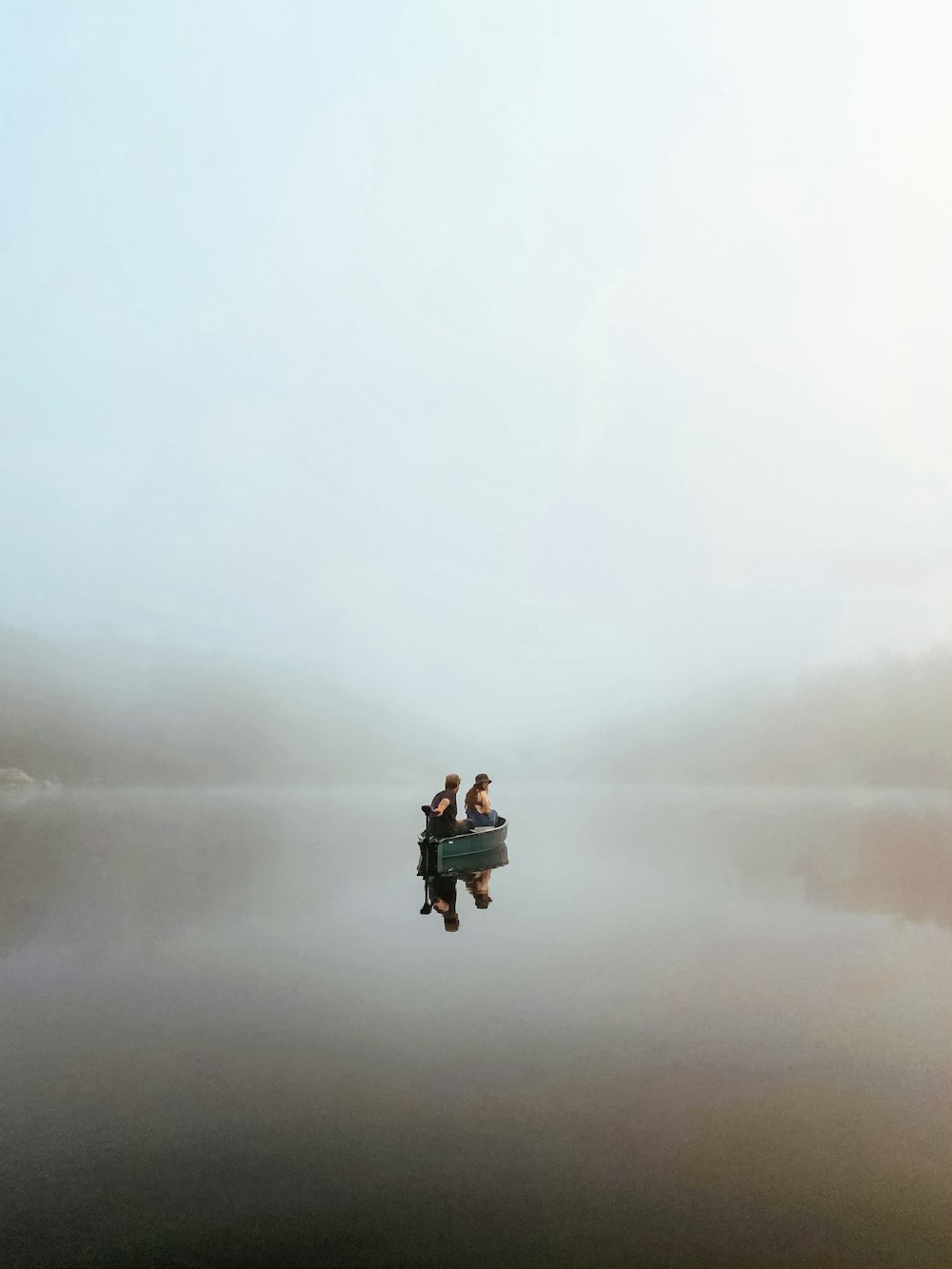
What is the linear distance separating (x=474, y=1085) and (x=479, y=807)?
24249mm

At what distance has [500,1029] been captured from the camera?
12.8m

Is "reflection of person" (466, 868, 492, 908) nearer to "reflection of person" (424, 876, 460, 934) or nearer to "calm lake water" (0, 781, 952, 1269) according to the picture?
"reflection of person" (424, 876, 460, 934)

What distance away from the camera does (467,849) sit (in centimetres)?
3253

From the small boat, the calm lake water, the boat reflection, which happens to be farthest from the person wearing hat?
the calm lake water

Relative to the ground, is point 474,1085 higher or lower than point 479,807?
lower

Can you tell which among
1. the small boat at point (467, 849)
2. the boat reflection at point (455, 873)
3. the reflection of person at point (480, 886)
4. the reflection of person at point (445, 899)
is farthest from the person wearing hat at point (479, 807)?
the reflection of person at point (445, 899)

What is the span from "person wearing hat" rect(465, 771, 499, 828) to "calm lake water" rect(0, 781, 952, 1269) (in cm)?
885

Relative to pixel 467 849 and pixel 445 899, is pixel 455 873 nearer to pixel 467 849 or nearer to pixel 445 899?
pixel 467 849

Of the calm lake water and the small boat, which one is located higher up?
the small boat

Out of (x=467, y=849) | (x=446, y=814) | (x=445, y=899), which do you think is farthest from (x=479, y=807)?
(x=445, y=899)

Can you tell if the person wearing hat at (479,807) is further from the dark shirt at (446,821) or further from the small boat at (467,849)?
the dark shirt at (446,821)

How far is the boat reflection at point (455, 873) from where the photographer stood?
1042 inches

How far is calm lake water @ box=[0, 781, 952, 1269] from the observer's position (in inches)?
280

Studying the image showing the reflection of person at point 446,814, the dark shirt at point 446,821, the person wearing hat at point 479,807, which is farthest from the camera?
the person wearing hat at point 479,807
